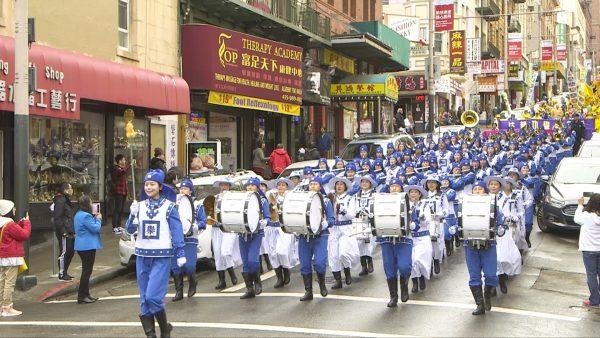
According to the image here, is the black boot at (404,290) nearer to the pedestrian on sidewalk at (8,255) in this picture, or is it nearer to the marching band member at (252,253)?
the marching band member at (252,253)

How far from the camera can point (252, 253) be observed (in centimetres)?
1205

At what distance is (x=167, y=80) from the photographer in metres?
20.6

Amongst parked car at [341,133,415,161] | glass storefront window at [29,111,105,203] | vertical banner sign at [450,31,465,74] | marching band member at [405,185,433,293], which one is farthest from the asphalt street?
vertical banner sign at [450,31,465,74]

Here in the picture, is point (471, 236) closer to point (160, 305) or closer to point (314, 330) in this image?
point (314, 330)

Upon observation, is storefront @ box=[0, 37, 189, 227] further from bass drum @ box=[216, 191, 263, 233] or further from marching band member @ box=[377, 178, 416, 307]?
marching band member @ box=[377, 178, 416, 307]

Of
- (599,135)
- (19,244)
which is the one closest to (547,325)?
(19,244)

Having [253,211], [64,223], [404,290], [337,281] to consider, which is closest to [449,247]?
[337,281]

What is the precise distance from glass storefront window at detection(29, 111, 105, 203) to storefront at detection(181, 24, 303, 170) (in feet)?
13.0

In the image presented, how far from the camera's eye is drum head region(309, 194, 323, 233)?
1162cm

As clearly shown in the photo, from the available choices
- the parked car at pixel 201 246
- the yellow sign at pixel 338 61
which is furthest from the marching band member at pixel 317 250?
the yellow sign at pixel 338 61

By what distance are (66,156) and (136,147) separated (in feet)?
9.31

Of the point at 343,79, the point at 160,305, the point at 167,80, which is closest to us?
the point at 160,305

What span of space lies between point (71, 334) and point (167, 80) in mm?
11721

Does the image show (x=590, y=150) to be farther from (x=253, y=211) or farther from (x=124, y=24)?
(x=253, y=211)
